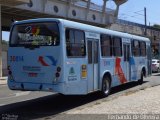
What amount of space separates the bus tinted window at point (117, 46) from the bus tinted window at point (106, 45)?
59cm

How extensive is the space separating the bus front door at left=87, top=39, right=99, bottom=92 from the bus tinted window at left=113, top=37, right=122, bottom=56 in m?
2.22

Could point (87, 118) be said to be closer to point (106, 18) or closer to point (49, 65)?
point (49, 65)

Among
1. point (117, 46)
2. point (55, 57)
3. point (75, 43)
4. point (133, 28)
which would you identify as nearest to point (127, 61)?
point (117, 46)

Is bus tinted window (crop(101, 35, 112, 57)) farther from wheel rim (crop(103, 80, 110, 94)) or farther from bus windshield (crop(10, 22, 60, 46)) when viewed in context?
bus windshield (crop(10, 22, 60, 46))

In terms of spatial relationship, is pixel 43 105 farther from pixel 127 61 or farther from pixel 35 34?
pixel 127 61

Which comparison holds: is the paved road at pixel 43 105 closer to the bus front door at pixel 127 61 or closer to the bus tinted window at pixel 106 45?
the bus tinted window at pixel 106 45

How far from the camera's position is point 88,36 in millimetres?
14039

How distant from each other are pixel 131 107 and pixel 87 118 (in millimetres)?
1838

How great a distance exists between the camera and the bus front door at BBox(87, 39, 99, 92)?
552 inches

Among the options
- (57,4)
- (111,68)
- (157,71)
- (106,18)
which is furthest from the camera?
(106,18)

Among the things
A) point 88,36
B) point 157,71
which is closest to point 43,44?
point 88,36

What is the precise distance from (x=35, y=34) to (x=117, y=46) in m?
5.48

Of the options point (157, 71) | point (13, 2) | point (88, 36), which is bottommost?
point (157, 71)

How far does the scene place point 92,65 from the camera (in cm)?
1430
